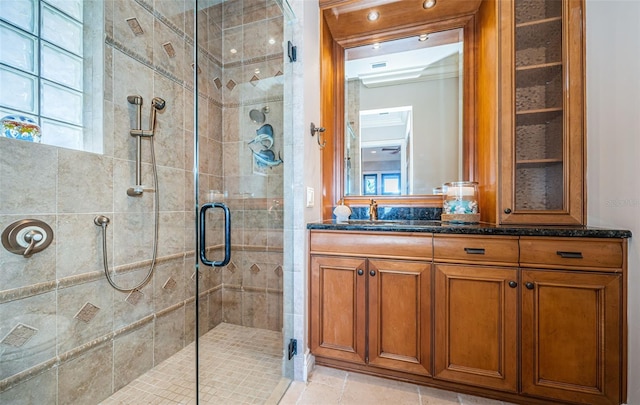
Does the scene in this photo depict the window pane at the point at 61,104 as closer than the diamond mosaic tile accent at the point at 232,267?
Yes

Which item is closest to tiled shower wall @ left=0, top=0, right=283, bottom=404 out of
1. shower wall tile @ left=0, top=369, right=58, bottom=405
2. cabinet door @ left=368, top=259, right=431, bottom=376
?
shower wall tile @ left=0, top=369, right=58, bottom=405

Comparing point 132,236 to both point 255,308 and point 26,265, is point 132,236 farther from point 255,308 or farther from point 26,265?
point 255,308

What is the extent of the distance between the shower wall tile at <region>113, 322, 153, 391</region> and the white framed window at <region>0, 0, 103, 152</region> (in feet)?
3.67

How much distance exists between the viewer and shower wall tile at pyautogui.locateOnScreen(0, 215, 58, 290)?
105 cm

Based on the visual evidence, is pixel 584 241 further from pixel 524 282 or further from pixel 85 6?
pixel 85 6

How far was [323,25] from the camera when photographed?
6.33 ft

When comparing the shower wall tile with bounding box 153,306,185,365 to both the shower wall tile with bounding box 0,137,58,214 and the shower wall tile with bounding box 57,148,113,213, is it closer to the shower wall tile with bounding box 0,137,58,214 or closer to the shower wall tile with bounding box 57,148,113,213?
the shower wall tile with bounding box 57,148,113,213

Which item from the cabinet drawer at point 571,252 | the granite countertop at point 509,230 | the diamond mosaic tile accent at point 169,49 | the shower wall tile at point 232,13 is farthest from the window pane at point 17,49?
the cabinet drawer at point 571,252

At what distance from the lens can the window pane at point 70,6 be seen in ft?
4.39

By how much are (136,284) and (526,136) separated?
102 inches

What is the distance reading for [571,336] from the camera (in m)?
1.22

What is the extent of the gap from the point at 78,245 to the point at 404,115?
231 centimetres

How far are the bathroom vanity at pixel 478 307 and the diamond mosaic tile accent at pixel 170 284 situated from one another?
101 centimetres

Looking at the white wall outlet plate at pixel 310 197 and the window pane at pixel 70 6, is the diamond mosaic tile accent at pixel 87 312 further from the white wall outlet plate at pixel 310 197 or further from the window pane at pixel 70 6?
the window pane at pixel 70 6
